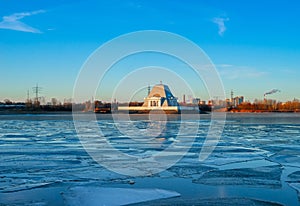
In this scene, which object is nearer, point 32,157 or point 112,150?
point 32,157

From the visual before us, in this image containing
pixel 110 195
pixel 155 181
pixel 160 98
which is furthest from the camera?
pixel 160 98

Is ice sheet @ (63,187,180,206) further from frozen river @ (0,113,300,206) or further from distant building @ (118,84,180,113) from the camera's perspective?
distant building @ (118,84,180,113)

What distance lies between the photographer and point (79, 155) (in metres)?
12.5

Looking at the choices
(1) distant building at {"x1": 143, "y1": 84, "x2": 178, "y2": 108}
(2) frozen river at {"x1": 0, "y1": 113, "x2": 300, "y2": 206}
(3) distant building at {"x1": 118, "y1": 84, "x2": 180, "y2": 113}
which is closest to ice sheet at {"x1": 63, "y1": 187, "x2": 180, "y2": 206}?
→ (2) frozen river at {"x1": 0, "y1": 113, "x2": 300, "y2": 206}

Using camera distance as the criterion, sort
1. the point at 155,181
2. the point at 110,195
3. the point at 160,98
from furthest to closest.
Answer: the point at 160,98 → the point at 155,181 → the point at 110,195

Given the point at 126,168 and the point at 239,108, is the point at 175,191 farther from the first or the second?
the point at 239,108

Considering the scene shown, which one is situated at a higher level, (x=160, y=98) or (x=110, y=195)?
(x=160, y=98)

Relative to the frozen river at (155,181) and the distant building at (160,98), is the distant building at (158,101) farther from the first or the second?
the frozen river at (155,181)

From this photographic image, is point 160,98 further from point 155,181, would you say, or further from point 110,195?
point 110,195

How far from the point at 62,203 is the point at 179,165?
470 centimetres

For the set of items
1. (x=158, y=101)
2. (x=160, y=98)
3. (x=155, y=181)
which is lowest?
(x=155, y=181)

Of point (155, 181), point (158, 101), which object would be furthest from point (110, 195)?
point (158, 101)

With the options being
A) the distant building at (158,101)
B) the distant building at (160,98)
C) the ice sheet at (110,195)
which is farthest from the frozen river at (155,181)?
the distant building at (160,98)

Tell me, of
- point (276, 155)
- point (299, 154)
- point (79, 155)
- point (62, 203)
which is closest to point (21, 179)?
point (62, 203)
